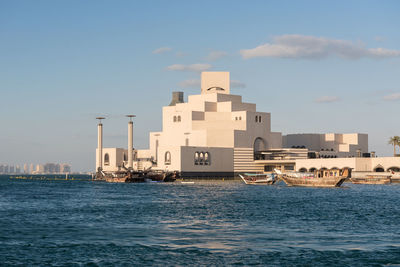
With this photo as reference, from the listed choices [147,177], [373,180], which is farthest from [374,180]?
[147,177]

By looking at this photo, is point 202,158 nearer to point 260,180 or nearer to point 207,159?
point 207,159

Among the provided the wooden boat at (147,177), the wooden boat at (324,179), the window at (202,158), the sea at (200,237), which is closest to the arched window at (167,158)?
the window at (202,158)

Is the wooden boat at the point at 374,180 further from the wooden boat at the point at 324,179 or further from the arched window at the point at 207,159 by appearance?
the arched window at the point at 207,159

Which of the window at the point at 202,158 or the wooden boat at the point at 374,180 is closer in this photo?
the wooden boat at the point at 374,180

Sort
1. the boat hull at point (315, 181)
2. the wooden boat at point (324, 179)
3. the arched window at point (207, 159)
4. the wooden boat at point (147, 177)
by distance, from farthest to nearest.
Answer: the arched window at point (207, 159)
the wooden boat at point (147, 177)
the boat hull at point (315, 181)
the wooden boat at point (324, 179)

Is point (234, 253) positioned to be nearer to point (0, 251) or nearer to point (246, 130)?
point (0, 251)

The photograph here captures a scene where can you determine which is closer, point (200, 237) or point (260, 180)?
point (200, 237)


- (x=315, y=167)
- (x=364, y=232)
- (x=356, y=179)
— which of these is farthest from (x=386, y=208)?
(x=315, y=167)

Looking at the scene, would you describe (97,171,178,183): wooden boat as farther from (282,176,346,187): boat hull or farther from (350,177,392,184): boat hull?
(350,177,392,184): boat hull

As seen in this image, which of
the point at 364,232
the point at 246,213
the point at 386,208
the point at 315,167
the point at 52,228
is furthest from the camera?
the point at 315,167

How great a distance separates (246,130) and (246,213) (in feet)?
446

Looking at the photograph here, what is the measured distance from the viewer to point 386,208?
6881cm

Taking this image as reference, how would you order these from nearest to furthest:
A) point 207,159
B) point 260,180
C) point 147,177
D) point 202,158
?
1. point 260,180
2. point 147,177
3. point 202,158
4. point 207,159

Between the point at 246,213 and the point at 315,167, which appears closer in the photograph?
the point at 246,213
